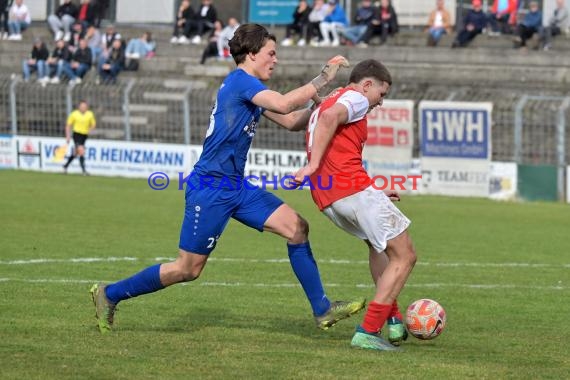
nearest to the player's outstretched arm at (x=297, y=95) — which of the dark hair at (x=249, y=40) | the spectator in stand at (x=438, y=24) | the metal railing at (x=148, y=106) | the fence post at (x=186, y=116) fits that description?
the dark hair at (x=249, y=40)

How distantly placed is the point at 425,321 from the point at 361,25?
27.2m

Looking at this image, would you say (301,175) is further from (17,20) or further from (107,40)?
(17,20)

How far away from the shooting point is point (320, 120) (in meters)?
8.75

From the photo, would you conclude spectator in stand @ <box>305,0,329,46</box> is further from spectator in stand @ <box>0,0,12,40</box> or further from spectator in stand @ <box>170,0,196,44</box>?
spectator in stand @ <box>0,0,12,40</box>

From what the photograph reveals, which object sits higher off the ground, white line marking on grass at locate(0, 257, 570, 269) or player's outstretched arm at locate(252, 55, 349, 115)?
player's outstretched arm at locate(252, 55, 349, 115)

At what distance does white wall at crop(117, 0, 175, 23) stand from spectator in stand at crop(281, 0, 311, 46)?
5.63 meters

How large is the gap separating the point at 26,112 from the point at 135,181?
183 inches

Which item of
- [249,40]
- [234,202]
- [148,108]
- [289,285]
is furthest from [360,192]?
[148,108]

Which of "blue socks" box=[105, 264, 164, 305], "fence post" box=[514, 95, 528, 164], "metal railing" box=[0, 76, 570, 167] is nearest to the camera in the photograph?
"blue socks" box=[105, 264, 164, 305]

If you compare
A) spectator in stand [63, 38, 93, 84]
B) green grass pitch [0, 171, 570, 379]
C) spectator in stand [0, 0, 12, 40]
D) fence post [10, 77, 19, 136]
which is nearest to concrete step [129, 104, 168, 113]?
fence post [10, 77, 19, 136]

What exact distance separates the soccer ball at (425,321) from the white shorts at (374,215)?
2.11 feet

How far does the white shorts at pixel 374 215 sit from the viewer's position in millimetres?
8773

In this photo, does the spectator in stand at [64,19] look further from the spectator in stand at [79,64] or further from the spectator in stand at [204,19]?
the spectator in stand at [204,19]

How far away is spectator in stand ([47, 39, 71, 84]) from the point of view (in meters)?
37.4
